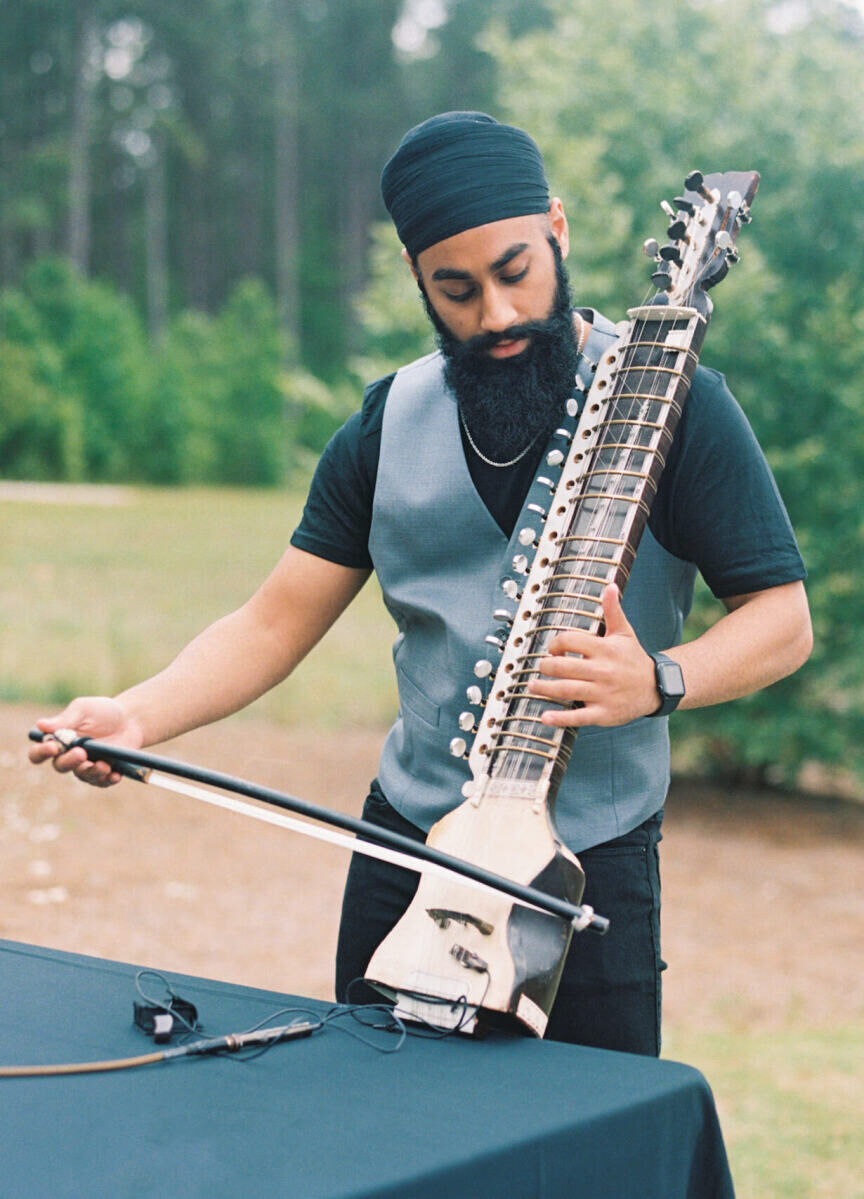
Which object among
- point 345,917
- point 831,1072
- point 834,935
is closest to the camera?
point 345,917

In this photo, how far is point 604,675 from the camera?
59.4 inches

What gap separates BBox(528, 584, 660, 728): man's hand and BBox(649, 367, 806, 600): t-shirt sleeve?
25cm

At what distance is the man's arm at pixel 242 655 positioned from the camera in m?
1.86

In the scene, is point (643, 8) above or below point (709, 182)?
above

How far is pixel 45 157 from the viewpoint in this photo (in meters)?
18.4

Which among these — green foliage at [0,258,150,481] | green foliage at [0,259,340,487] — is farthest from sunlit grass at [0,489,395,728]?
green foliage at [0,258,150,481]

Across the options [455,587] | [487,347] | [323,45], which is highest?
[323,45]

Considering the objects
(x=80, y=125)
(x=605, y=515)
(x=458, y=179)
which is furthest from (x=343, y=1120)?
(x=80, y=125)

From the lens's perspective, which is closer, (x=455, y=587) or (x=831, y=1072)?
(x=455, y=587)

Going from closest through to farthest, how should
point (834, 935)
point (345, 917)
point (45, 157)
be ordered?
point (345, 917)
point (834, 935)
point (45, 157)

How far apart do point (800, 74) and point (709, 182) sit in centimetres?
674

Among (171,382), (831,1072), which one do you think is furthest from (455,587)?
(171,382)

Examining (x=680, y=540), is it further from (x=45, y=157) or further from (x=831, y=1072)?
(x=45, y=157)

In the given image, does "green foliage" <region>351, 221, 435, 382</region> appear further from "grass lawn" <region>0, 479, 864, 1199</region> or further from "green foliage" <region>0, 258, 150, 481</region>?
"green foliage" <region>0, 258, 150, 481</region>
